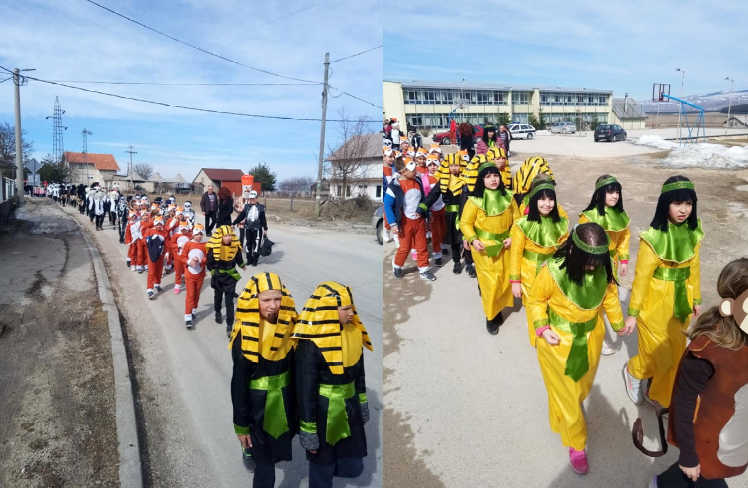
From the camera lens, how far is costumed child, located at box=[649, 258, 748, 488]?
2410 mm

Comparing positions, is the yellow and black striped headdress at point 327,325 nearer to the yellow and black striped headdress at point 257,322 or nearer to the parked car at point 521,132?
the yellow and black striped headdress at point 257,322

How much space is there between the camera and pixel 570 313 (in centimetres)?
353

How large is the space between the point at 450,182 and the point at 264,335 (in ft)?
18.4

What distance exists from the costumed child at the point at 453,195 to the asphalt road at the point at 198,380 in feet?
4.94

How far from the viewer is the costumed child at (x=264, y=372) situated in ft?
10.9

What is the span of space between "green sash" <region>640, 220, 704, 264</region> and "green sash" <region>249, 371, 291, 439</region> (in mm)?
2916

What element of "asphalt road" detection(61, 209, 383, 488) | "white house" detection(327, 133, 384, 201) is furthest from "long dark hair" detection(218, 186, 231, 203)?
"white house" detection(327, 133, 384, 201)

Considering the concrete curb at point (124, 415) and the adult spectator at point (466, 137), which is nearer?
the concrete curb at point (124, 415)

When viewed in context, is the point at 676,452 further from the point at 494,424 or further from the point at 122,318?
the point at 122,318

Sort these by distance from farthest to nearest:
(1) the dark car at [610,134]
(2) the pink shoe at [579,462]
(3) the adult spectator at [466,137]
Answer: (1) the dark car at [610,134] < (3) the adult spectator at [466,137] < (2) the pink shoe at [579,462]

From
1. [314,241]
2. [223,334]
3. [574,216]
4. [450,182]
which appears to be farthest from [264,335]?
[314,241]

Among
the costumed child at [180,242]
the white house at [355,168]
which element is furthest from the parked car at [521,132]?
the costumed child at [180,242]

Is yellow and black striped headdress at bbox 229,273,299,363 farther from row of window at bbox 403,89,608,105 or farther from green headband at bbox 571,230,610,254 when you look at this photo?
row of window at bbox 403,89,608,105

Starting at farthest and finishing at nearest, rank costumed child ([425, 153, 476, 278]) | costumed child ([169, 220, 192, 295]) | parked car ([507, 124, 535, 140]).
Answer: parked car ([507, 124, 535, 140]), costumed child ([169, 220, 192, 295]), costumed child ([425, 153, 476, 278])
